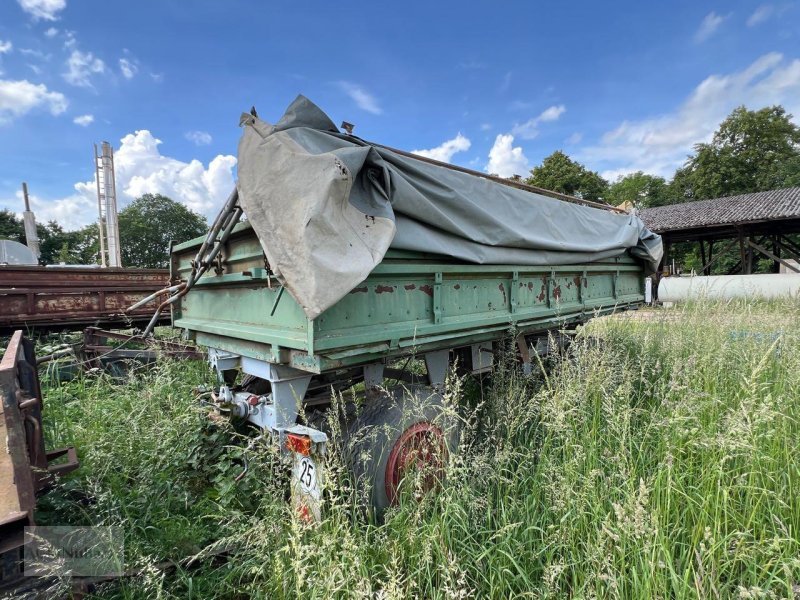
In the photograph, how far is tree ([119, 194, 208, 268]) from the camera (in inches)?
1612

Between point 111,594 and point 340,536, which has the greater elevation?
point 340,536

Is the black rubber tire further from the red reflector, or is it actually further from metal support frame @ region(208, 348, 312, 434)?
metal support frame @ region(208, 348, 312, 434)

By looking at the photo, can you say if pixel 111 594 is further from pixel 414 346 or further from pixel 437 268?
pixel 437 268

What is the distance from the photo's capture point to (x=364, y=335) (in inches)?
87.3

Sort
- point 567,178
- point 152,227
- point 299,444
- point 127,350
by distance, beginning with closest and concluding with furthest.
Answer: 1. point 299,444
2. point 127,350
3. point 567,178
4. point 152,227

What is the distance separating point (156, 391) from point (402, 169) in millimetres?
3057

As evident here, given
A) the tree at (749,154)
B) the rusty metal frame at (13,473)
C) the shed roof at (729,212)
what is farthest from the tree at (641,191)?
the rusty metal frame at (13,473)

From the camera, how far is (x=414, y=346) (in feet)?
8.01

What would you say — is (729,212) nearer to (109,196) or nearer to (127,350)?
(127,350)

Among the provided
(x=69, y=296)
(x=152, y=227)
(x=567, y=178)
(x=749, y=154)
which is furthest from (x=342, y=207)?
(x=152, y=227)

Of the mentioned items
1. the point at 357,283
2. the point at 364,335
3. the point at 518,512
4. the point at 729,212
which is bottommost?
the point at 518,512

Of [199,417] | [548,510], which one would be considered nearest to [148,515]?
[199,417]

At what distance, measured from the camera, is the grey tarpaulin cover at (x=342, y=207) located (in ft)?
6.34

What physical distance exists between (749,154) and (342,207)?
45.2m
